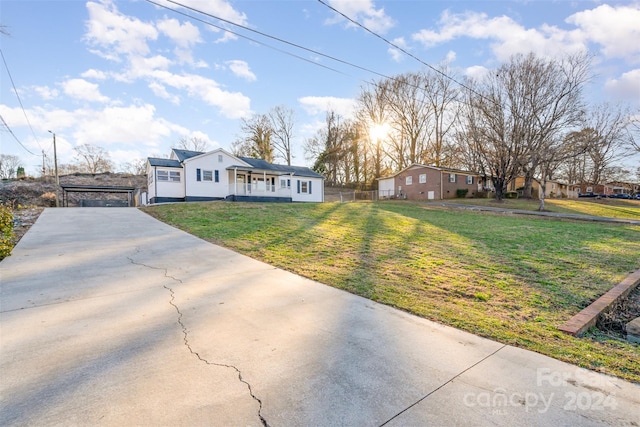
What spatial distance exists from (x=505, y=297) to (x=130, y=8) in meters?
9.46

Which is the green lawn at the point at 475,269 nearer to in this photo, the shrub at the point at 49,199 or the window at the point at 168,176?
the window at the point at 168,176

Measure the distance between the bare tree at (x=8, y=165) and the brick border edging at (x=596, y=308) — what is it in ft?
192

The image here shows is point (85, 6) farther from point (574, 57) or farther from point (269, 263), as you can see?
point (574, 57)

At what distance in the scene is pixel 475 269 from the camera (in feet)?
18.5

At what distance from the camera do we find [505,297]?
4250 millimetres

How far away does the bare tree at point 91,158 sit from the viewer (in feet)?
144

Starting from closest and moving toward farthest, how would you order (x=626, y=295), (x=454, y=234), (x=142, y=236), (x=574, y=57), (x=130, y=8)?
(x=626, y=295), (x=130, y=8), (x=142, y=236), (x=454, y=234), (x=574, y=57)

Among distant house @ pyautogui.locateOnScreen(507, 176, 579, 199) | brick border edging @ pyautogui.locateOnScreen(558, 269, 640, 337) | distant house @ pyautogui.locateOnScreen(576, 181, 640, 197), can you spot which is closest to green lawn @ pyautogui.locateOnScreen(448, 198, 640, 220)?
distant house @ pyautogui.locateOnScreen(507, 176, 579, 199)

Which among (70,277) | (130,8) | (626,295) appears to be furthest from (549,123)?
(70,277)

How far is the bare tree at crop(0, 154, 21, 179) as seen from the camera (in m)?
40.4

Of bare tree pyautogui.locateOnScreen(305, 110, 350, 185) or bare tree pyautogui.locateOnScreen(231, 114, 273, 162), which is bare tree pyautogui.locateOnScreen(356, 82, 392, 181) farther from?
bare tree pyautogui.locateOnScreen(231, 114, 273, 162)

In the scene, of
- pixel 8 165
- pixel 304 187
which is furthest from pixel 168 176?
pixel 8 165

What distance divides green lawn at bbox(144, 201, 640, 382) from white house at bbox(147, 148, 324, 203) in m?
12.5

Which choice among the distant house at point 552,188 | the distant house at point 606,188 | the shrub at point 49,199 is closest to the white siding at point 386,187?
the distant house at point 552,188
